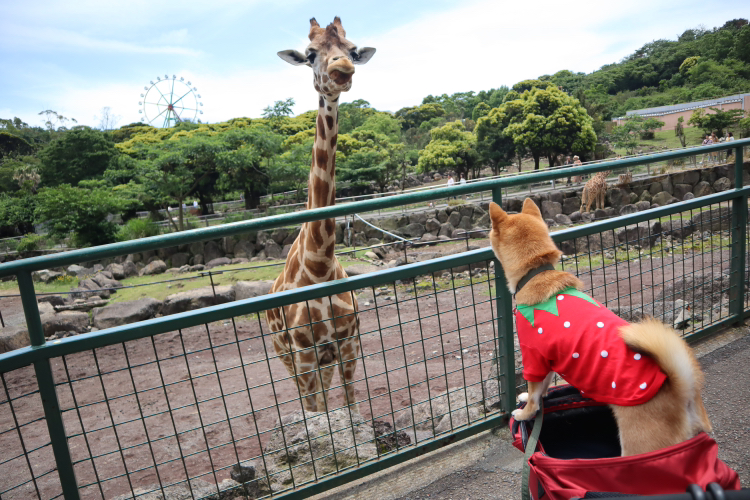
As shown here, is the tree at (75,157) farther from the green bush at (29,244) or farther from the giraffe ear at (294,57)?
the giraffe ear at (294,57)

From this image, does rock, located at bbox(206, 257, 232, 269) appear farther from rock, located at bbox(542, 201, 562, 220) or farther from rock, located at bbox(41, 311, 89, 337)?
rock, located at bbox(542, 201, 562, 220)

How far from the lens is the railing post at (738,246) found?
161 inches

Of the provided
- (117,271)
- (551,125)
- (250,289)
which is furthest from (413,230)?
(117,271)

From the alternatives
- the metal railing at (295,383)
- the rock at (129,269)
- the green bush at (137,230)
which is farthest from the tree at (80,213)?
the metal railing at (295,383)

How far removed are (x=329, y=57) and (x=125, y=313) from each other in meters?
9.73

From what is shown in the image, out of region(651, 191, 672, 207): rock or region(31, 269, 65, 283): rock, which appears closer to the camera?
region(31, 269, 65, 283): rock

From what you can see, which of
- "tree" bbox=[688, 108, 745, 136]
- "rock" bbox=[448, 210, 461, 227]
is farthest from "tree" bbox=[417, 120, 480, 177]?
"tree" bbox=[688, 108, 745, 136]

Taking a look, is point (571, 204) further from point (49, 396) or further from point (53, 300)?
point (49, 396)

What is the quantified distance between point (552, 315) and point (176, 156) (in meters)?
25.8

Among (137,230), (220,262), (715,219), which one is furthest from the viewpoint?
(137,230)

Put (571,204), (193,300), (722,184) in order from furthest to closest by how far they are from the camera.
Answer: (571,204) < (722,184) < (193,300)

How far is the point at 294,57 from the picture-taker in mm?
4918

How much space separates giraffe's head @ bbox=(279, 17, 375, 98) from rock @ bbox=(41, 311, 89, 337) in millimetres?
9921

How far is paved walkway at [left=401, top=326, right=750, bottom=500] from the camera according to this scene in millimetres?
2693
